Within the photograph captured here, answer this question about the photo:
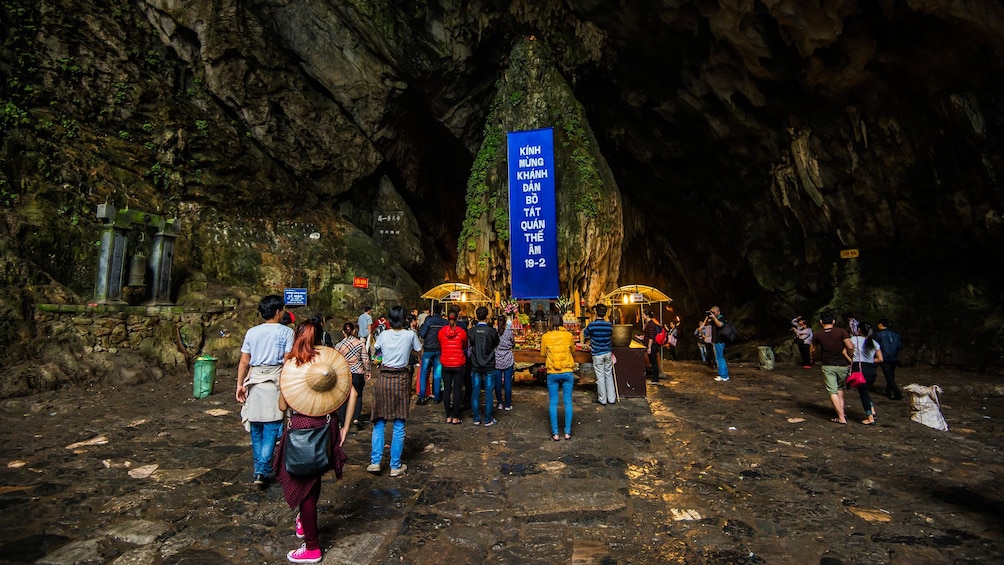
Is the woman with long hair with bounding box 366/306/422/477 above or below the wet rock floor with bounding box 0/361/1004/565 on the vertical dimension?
above

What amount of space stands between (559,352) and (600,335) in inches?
62.6

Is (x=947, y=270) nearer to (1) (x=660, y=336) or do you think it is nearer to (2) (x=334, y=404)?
(1) (x=660, y=336)

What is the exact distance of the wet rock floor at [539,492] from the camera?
3.04m

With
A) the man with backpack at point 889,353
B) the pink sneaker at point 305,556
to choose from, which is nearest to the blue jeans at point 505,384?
the pink sneaker at point 305,556

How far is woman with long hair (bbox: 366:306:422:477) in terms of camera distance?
430 cm

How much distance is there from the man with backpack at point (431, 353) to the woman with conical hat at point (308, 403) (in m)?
3.57

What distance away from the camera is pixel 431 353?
728 cm

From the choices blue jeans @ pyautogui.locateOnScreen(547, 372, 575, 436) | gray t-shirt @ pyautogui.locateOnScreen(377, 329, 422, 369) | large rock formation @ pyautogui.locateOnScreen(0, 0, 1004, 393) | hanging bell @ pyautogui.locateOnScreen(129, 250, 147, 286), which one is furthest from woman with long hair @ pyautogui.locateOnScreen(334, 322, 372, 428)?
hanging bell @ pyautogui.locateOnScreen(129, 250, 147, 286)

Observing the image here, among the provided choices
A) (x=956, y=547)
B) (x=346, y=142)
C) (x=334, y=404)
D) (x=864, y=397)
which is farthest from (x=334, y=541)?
(x=346, y=142)

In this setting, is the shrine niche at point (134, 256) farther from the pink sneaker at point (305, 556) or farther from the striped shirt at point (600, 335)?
the striped shirt at point (600, 335)

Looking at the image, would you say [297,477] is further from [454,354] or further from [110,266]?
[110,266]

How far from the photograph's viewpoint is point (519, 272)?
1456 centimetres

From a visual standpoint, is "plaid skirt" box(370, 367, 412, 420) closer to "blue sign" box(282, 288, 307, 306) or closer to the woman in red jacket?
the woman in red jacket

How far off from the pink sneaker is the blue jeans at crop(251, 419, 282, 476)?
1.46m
